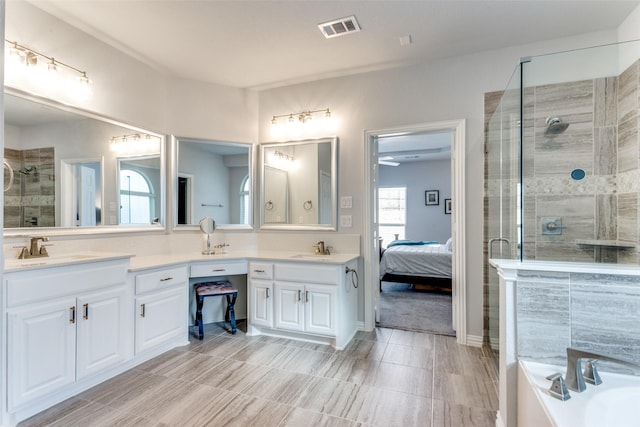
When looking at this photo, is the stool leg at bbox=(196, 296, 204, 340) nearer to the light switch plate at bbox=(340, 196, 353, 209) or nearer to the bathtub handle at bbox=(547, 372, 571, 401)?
the light switch plate at bbox=(340, 196, 353, 209)

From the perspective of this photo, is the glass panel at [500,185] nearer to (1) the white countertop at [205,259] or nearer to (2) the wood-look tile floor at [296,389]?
(2) the wood-look tile floor at [296,389]

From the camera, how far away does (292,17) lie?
2291mm

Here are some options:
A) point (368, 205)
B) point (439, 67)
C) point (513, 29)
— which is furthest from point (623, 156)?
point (368, 205)

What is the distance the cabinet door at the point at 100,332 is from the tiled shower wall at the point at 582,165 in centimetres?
300

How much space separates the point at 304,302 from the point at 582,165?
2.42m

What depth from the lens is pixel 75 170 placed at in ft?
7.89

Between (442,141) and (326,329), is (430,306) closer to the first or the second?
(326,329)

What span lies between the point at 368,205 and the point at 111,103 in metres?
2.53

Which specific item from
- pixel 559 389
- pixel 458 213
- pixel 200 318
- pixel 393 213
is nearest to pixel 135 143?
pixel 200 318

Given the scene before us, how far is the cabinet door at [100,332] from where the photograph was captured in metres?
1.97

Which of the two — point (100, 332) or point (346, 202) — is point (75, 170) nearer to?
point (100, 332)

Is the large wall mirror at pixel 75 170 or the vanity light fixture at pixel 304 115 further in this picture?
the vanity light fixture at pixel 304 115

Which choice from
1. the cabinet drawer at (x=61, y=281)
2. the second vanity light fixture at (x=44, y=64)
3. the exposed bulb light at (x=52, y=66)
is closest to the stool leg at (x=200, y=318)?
the cabinet drawer at (x=61, y=281)

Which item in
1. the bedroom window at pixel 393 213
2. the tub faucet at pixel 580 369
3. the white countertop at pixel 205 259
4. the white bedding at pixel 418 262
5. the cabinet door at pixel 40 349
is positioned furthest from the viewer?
the bedroom window at pixel 393 213
